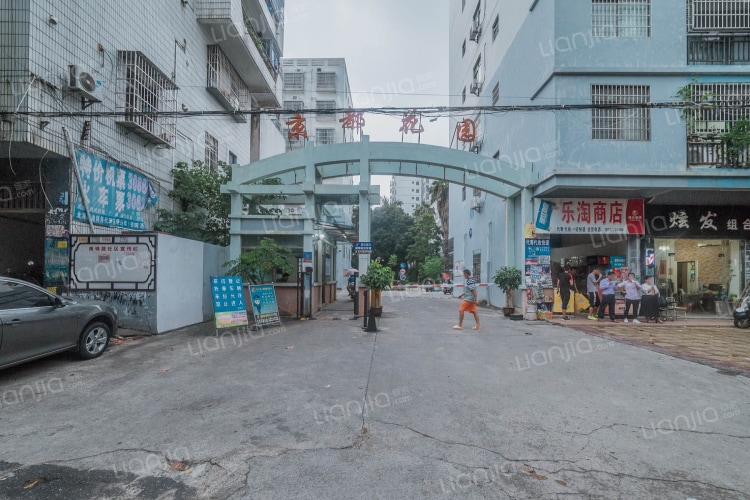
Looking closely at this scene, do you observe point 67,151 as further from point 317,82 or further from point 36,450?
point 317,82

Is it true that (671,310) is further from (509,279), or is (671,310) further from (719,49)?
(719,49)

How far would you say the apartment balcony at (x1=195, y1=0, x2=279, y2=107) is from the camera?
46.2 ft

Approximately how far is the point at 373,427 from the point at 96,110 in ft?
32.9

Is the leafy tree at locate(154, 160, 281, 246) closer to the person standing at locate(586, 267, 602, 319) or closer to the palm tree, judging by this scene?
the person standing at locate(586, 267, 602, 319)

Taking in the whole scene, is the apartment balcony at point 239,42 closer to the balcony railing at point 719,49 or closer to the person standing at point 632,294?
the balcony railing at point 719,49

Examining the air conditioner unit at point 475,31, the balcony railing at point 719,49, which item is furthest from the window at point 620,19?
the air conditioner unit at point 475,31

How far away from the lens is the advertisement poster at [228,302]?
29.7 feet

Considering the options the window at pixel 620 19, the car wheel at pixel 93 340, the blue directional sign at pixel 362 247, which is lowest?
the car wheel at pixel 93 340

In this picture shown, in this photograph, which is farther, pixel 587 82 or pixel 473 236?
pixel 473 236

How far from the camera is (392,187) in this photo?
347ft

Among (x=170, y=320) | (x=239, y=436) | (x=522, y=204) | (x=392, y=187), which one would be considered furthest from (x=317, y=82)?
(x=392, y=187)

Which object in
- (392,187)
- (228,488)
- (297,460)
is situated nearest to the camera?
(228,488)

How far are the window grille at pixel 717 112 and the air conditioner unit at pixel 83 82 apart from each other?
15.7 m

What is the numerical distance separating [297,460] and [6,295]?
5087 millimetres
